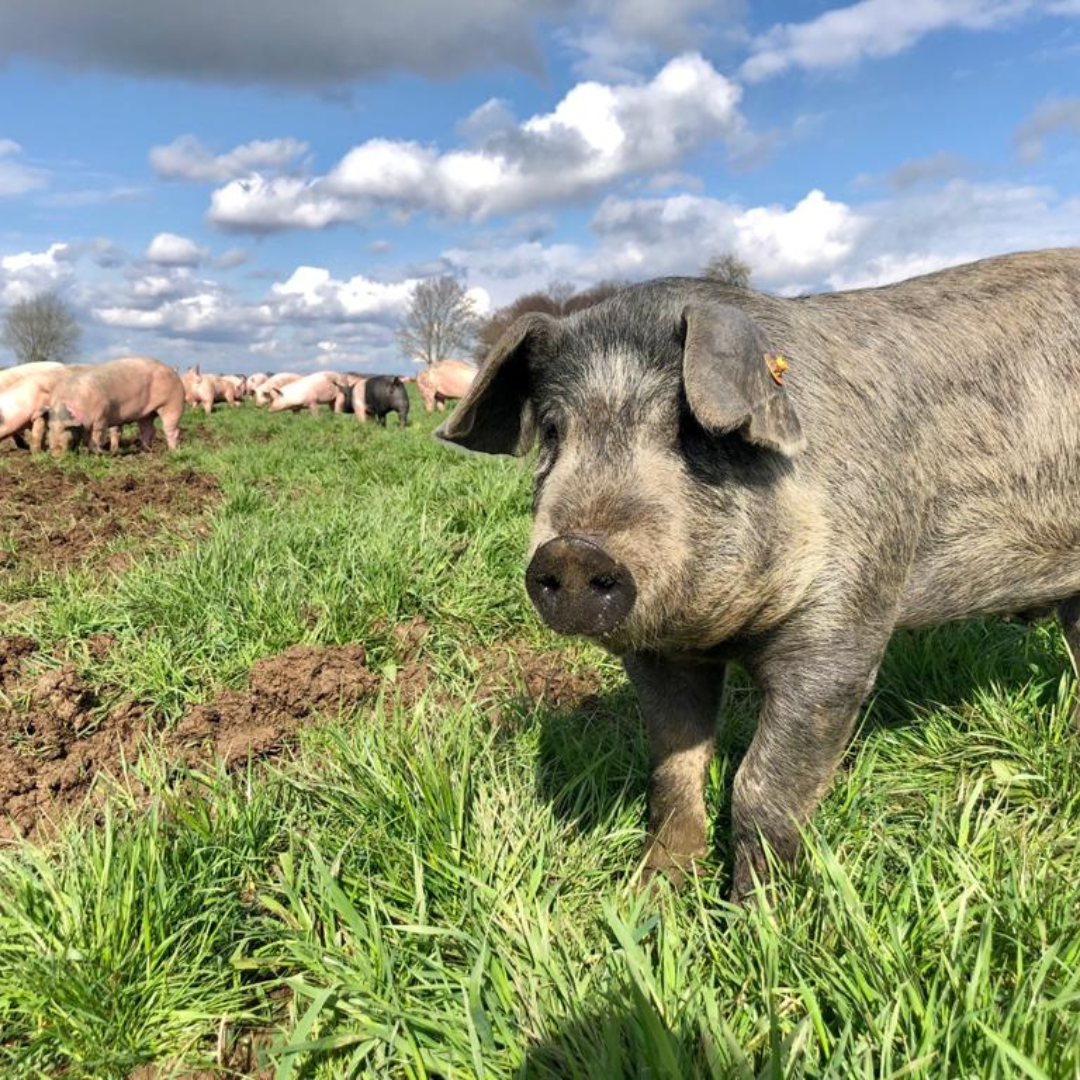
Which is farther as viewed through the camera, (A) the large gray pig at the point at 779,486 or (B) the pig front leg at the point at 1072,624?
(B) the pig front leg at the point at 1072,624

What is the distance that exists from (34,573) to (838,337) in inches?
207

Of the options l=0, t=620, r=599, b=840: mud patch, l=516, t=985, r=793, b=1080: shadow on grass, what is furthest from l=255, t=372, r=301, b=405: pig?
l=516, t=985, r=793, b=1080: shadow on grass

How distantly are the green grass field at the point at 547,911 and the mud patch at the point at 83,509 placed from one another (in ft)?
10.2

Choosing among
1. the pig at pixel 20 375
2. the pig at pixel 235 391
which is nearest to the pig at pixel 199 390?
the pig at pixel 235 391

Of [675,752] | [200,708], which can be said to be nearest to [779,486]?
[675,752]

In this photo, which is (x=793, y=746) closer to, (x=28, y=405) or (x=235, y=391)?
(x=28, y=405)

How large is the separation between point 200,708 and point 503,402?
1826 mm

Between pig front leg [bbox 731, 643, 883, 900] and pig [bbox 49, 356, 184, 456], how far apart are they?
48.5 ft

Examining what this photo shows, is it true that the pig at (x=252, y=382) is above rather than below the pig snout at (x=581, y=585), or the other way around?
above

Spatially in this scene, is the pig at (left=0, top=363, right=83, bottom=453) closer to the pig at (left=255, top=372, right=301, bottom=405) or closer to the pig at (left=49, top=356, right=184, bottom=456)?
the pig at (left=49, top=356, right=184, bottom=456)

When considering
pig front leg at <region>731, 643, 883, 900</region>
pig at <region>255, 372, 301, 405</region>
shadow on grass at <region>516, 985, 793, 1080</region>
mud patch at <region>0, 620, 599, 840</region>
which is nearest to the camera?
shadow on grass at <region>516, 985, 793, 1080</region>

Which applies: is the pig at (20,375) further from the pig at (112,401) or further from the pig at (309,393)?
the pig at (309,393)

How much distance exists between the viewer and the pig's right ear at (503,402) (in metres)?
2.50

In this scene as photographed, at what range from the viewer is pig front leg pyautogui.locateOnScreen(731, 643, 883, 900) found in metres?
2.41
